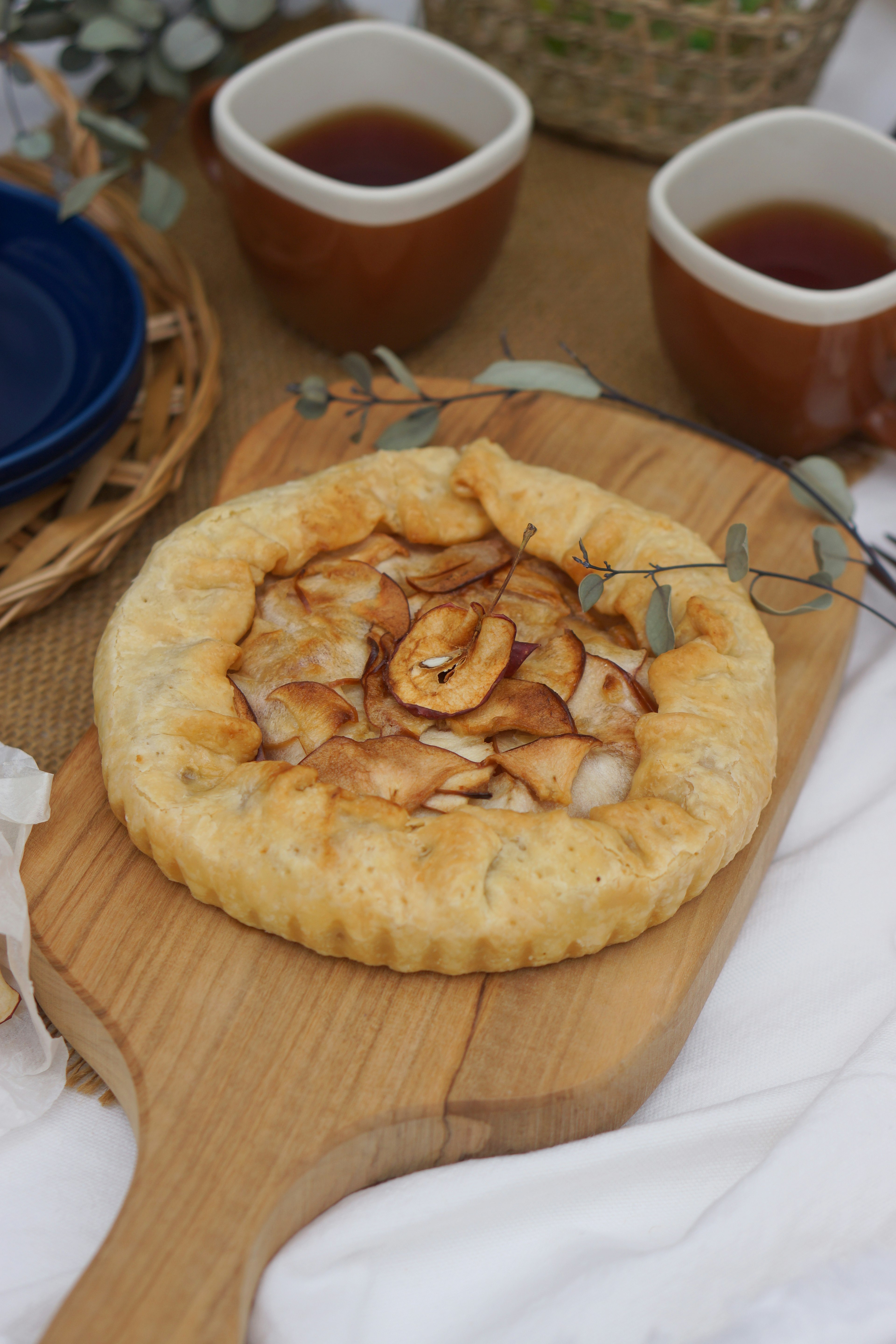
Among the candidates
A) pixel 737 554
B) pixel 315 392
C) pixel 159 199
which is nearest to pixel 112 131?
pixel 159 199

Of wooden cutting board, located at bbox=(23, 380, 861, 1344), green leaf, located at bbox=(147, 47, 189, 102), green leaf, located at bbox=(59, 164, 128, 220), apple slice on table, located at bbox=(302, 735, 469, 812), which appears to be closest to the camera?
wooden cutting board, located at bbox=(23, 380, 861, 1344)

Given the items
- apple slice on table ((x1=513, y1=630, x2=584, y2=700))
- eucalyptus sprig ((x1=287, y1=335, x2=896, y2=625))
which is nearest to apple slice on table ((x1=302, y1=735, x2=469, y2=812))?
apple slice on table ((x1=513, y1=630, x2=584, y2=700))

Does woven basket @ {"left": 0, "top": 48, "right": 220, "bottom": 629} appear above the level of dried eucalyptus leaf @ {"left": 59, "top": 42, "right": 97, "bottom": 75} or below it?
below

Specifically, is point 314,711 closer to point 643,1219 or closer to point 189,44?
point 643,1219

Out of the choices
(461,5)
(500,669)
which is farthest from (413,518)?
(461,5)

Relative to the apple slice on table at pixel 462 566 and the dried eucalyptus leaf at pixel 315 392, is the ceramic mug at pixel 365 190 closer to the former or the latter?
the dried eucalyptus leaf at pixel 315 392

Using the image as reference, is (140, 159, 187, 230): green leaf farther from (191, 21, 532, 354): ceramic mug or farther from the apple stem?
the apple stem

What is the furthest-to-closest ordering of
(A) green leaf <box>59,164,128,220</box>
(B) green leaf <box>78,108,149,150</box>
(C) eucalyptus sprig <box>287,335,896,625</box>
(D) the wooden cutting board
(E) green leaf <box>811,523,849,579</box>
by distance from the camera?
(B) green leaf <box>78,108,149,150</box>
(A) green leaf <box>59,164,128,220</box>
(C) eucalyptus sprig <box>287,335,896,625</box>
(E) green leaf <box>811,523,849,579</box>
(D) the wooden cutting board
